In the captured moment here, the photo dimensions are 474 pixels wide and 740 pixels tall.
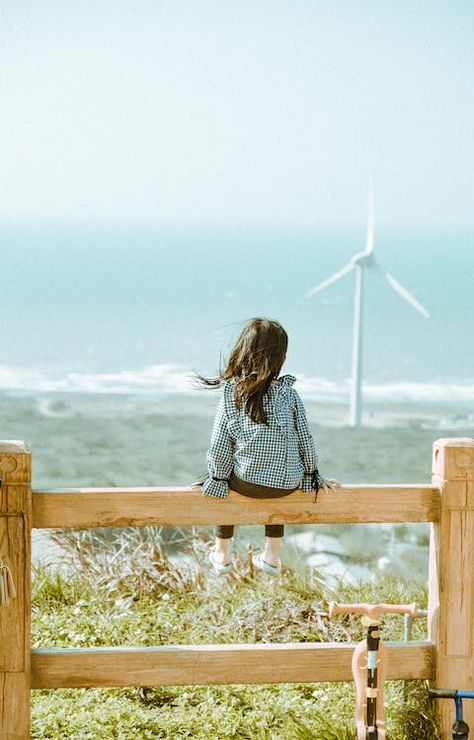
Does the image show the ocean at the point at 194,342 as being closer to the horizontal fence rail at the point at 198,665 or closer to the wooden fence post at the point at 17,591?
the horizontal fence rail at the point at 198,665

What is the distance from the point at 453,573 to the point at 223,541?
925mm

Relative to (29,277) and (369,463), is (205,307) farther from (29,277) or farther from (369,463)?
(369,463)

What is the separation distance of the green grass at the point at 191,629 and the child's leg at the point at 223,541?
0.74 metres

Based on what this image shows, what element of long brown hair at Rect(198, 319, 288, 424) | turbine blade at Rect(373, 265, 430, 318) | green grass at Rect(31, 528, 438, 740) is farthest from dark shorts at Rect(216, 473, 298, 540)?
turbine blade at Rect(373, 265, 430, 318)

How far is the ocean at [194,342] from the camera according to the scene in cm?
5919

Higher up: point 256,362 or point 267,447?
point 256,362

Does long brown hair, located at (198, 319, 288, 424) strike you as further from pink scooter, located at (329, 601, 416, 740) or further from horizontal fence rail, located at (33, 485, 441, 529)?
pink scooter, located at (329, 601, 416, 740)

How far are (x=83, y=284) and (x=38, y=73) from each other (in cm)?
1654

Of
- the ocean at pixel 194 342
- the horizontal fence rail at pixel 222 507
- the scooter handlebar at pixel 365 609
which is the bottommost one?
the scooter handlebar at pixel 365 609

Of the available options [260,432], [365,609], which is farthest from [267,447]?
[365,609]

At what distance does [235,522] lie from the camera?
471 cm

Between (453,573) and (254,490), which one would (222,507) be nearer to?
(254,490)

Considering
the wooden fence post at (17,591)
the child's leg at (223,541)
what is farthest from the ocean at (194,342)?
the wooden fence post at (17,591)

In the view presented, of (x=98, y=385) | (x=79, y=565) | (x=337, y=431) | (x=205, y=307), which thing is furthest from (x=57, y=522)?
(x=205, y=307)
